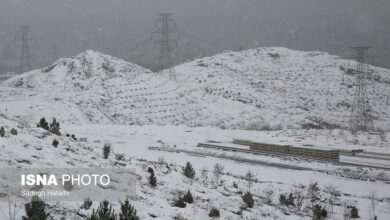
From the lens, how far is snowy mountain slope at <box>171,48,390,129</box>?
68.3m

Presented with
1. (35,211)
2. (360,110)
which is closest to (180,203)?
(35,211)

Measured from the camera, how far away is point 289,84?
85.2 m

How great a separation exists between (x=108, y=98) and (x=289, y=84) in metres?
43.6

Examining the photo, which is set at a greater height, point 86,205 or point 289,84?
point 289,84

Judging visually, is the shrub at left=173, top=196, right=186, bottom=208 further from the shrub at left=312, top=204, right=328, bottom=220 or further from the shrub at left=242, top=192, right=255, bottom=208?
the shrub at left=312, top=204, right=328, bottom=220

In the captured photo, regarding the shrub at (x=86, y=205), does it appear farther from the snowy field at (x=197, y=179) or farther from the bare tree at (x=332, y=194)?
the bare tree at (x=332, y=194)

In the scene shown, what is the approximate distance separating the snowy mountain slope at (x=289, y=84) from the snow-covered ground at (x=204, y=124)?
288 millimetres

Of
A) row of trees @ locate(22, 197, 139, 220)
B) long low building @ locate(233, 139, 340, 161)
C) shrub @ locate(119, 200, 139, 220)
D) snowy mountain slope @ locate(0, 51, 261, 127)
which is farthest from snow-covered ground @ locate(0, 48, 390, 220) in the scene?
long low building @ locate(233, 139, 340, 161)

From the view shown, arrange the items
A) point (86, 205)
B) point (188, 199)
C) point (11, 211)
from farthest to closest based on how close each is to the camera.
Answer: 1. point (188, 199)
2. point (86, 205)
3. point (11, 211)

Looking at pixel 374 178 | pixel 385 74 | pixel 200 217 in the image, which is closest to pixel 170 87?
pixel 374 178

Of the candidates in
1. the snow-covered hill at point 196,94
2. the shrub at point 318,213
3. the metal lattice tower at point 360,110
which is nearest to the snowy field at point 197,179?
the shrub at point 318,213

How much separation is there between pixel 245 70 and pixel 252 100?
74.4ft

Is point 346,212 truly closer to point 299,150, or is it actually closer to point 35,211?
point 35,211

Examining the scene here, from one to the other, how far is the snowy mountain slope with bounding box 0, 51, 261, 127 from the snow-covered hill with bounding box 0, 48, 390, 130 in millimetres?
139
